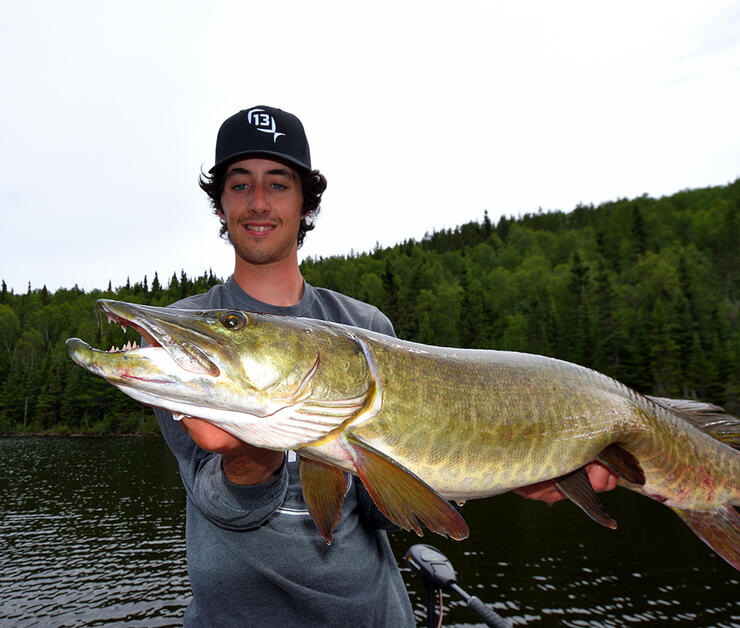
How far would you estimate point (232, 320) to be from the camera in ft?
7.05

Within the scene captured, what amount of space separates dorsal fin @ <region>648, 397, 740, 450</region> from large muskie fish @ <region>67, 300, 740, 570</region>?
0.08 metres

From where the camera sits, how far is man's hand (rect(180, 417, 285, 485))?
76.7 inches

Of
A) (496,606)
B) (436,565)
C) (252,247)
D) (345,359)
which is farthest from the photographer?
(496,606)

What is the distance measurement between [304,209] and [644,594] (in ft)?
55.1

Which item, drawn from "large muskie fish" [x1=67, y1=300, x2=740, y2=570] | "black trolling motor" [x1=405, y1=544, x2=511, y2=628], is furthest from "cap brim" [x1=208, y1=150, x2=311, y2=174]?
"black trolling motor" [x1=405, y1=544, x2=511, y2=628]

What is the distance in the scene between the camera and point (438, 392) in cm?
234

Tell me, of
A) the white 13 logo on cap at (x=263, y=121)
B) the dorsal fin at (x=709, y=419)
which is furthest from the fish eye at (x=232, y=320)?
the dorsal fin at (x=709, y=419)

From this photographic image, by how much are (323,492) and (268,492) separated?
238 mm

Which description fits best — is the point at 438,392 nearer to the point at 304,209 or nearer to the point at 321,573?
the point at 321,573

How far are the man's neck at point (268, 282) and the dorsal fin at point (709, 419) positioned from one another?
2.28 m

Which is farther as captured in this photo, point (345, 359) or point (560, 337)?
point (560, 337)

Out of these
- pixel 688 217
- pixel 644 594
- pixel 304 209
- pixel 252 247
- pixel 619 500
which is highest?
pixel 688 217

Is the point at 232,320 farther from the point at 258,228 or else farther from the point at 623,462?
the point at 623,462

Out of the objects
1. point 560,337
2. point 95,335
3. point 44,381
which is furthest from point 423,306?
point 44,381
